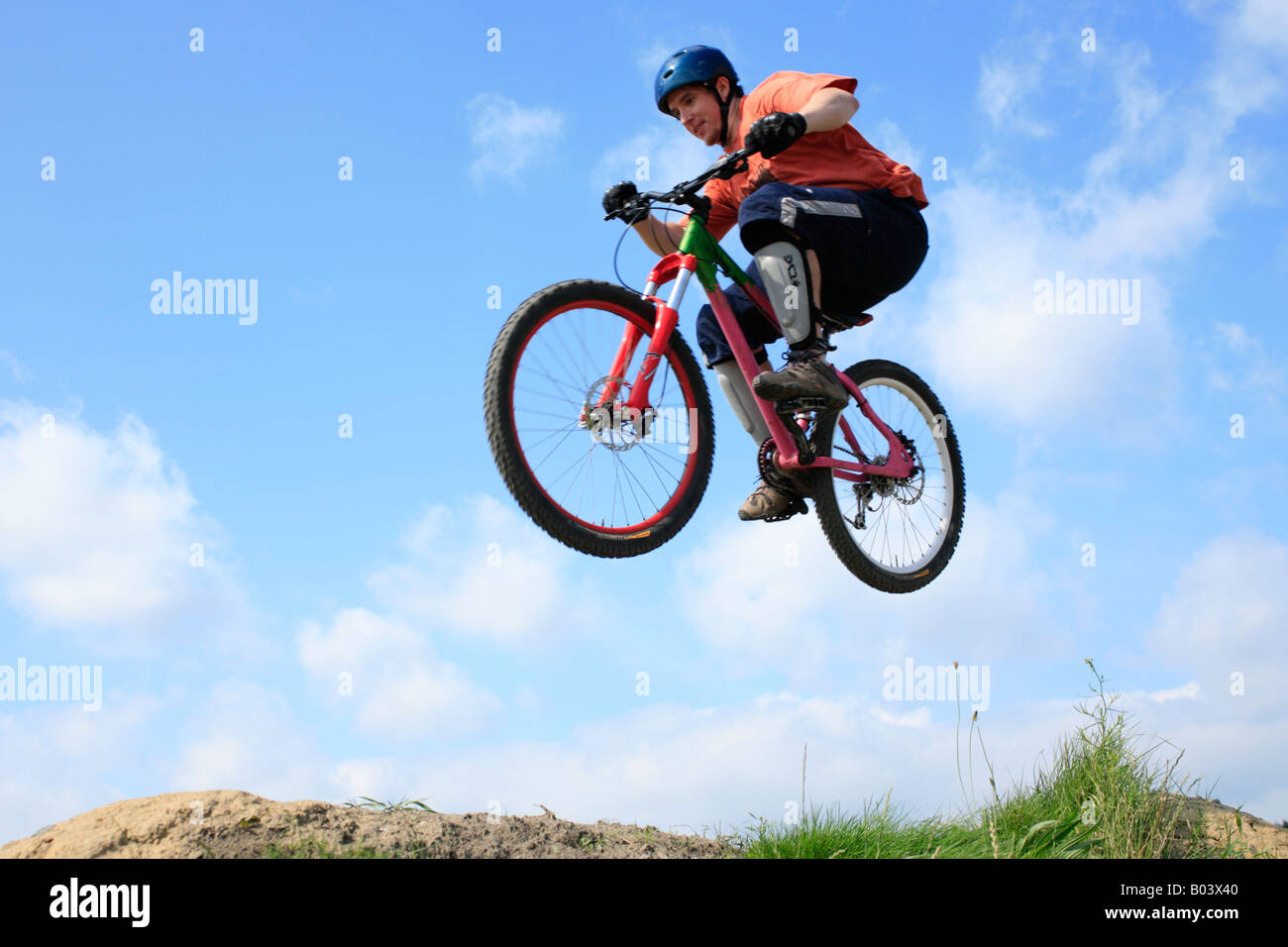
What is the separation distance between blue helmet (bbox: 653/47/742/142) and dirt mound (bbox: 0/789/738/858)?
352 cm

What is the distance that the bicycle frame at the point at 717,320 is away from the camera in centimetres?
441

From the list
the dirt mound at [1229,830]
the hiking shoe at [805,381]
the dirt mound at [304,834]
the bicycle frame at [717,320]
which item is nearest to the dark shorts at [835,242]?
the bicycle frame at [717,320]

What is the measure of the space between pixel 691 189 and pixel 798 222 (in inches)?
21.9

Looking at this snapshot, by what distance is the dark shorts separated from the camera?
4699 millimetres

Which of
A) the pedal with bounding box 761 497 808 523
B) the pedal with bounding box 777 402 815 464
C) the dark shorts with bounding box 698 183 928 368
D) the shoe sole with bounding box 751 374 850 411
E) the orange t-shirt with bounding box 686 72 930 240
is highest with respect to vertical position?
the orange t-shirt with bounding box 686 72 930 240

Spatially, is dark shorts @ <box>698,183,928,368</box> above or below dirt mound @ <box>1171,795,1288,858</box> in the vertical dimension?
above

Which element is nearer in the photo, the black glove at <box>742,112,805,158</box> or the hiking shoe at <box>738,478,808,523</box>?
the black glove at <box>742,112,805,158</box>

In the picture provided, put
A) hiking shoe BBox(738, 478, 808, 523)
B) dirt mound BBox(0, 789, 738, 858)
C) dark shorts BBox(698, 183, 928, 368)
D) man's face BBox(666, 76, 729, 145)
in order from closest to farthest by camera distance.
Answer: dirt mound BBox(0, 789, 738, 858) → dark shorts BBox(698, 183, 928, 368) → man's face BBox(666, 76, 729, 145) → hiking shoe BBox(738, 478, 808, 523)

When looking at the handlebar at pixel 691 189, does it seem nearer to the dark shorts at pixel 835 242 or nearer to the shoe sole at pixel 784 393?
the dark shorts at pixel 835 242

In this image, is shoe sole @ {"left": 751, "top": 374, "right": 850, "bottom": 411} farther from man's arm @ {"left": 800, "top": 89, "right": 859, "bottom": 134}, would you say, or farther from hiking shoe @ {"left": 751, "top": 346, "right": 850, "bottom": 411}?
man's arm @ {"left": 800, "top": 89, "right": 859, "bottom": 134}

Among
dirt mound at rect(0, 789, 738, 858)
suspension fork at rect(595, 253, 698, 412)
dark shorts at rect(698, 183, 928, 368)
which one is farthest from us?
dark shorts at rect(698, 183, 928, 368)

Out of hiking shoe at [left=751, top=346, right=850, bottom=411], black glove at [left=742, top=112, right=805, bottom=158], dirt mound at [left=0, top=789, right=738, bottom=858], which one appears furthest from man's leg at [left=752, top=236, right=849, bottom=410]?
dirt mound at [left=0, top=789, right=738, bottom=858]
